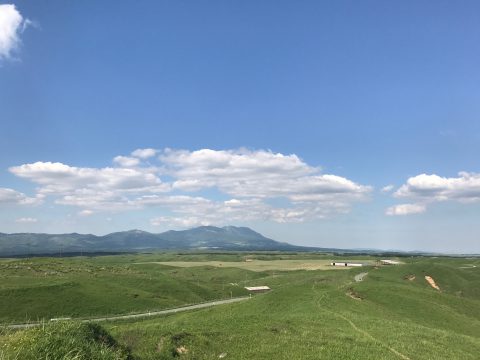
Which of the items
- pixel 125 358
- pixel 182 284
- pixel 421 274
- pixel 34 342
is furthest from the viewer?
pixel 421 274

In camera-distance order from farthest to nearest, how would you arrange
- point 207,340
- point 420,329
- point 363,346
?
point 420,329
point 363,346
point 207,340

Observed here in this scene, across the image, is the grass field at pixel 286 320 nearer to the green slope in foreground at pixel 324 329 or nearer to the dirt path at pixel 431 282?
the green slope in foreground at pixel 324 329

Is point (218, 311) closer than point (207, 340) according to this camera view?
No

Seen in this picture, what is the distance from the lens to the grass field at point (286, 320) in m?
35.2

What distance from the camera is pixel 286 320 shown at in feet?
167

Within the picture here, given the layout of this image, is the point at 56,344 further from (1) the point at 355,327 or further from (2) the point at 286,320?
(1) the point at 355,327

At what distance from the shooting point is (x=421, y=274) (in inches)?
5945

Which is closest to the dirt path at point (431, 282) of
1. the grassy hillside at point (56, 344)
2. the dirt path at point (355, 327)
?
the dirt path at point (355, 327)

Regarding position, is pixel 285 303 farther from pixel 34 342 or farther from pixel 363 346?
pixel 34 342

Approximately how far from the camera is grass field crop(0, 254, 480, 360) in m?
35.2

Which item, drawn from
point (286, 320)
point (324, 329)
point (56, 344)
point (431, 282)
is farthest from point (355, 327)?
point (431, 282)

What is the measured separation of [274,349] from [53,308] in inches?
2419

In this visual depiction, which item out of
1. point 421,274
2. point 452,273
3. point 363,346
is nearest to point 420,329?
point 363,346

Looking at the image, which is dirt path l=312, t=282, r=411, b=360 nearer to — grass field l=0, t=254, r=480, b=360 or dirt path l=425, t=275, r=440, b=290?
grass field l=0, t=254, r=480, b=360
